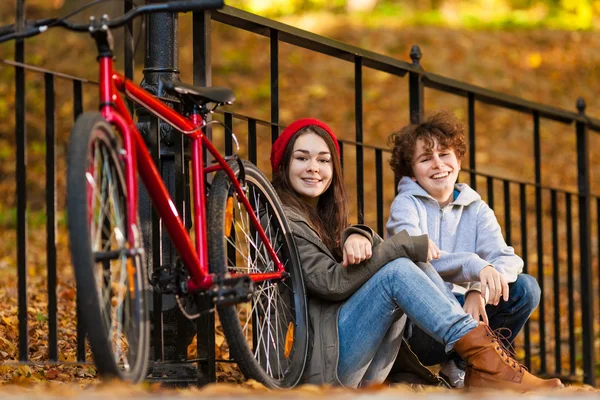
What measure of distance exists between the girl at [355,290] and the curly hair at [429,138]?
1.07 feet

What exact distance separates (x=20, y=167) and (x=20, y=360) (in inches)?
21.3

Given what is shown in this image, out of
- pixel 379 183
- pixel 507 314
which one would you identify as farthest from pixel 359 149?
pixel 507 314

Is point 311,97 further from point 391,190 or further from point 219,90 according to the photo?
point 219,90

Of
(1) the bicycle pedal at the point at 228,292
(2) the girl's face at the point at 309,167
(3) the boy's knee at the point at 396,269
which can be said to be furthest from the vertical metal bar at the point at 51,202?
(3) the boy's knee at the point at 396,269

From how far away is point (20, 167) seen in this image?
2830mm

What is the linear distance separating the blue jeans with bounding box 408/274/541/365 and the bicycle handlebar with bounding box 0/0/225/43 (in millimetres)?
1456

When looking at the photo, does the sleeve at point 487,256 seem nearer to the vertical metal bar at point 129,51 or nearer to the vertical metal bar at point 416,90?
the vertical metal bar at point 416,90

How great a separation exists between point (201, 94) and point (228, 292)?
553mm

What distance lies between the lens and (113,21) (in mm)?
2391

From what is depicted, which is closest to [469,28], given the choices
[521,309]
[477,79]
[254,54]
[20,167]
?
[477,79]

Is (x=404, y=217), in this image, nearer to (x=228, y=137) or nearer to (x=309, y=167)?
(x=309, y=167)

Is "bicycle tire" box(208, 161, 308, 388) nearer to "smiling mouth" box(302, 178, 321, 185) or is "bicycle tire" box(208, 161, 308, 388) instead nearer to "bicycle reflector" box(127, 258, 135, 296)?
"smiling mouth" box(302, 178, 321, 185)

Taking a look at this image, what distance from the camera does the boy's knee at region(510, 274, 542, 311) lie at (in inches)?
138

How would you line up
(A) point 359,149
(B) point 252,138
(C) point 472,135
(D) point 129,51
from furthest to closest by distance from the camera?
(C) point 472,135, (A) point 359,149, (B) point 252,138, (D) point 129,51
